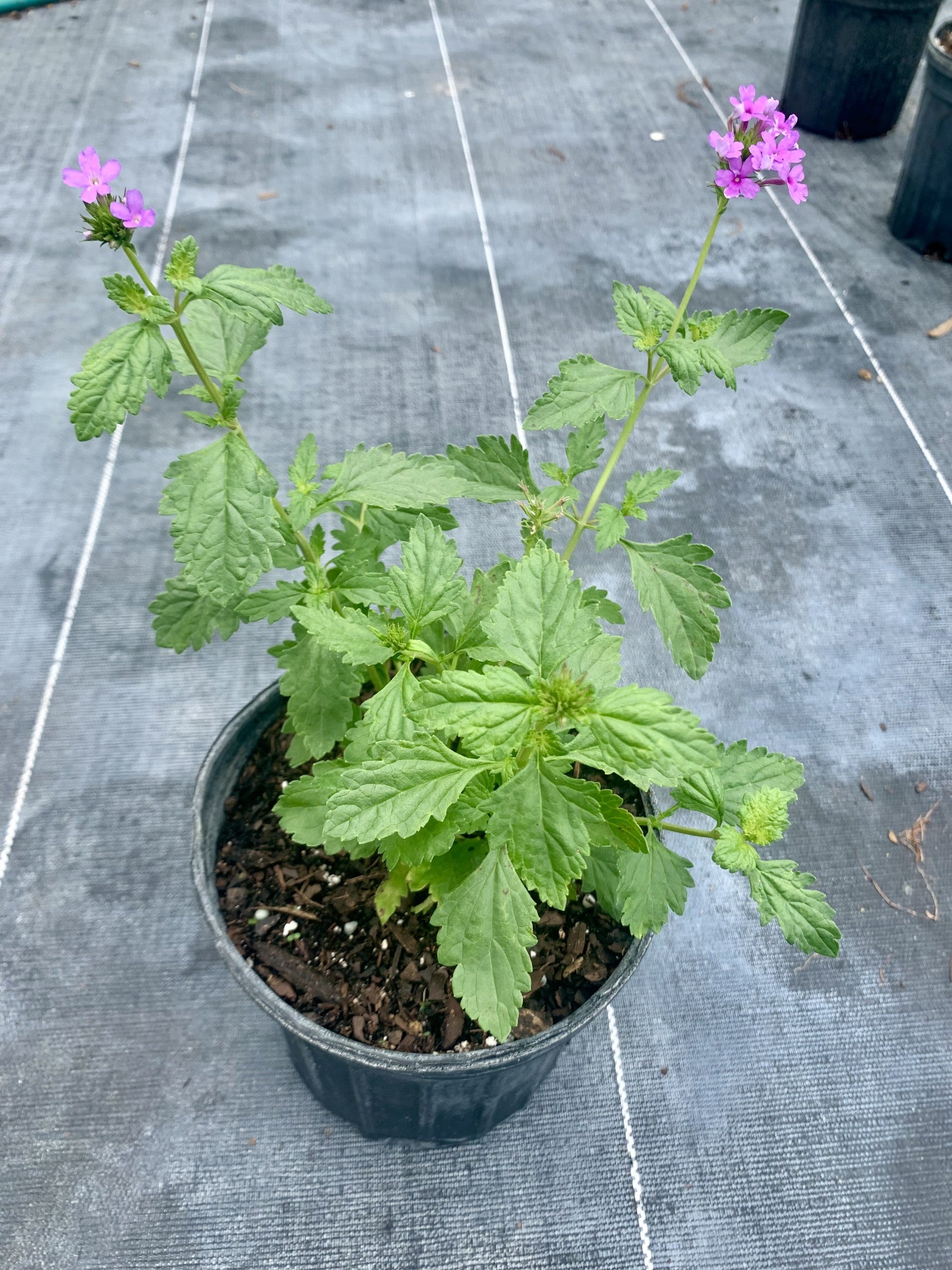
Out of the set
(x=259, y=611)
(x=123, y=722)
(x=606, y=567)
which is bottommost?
(x=123, y=722)

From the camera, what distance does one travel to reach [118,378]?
1.11 m

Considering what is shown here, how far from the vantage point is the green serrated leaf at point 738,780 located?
1.28 m

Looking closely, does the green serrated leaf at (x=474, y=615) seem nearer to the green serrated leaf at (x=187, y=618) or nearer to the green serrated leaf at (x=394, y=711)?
the green serrated leaf at (x=394, y=711)

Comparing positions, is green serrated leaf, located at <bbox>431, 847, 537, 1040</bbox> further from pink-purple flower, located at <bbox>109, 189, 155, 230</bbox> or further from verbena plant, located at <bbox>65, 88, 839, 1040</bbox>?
pink-purple flower, located at <bbox>109, 189, 155, 230</bbox>

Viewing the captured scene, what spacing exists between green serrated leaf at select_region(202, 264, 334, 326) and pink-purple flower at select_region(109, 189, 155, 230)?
0.31ft

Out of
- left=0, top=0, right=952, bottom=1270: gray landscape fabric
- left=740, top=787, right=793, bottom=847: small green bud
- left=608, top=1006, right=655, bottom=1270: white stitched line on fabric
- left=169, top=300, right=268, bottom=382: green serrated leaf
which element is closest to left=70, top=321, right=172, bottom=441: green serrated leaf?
left=169, top=300, right=268, bottom=382: green serrated leaf

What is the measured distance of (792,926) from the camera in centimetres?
117

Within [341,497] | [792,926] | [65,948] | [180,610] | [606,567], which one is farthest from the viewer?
[606,567]

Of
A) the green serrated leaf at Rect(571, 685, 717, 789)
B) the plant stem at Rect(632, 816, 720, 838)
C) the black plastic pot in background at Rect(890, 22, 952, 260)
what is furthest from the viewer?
the black plastic pot in background at Rect(890, 22, 952, 260)

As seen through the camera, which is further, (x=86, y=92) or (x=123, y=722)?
(x=86, y=92)

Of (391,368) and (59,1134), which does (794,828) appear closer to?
(59,1134)

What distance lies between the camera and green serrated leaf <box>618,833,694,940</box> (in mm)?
1318

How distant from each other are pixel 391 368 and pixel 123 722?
5.14ft

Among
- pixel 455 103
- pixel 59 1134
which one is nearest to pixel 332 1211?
pixel 59 1134
